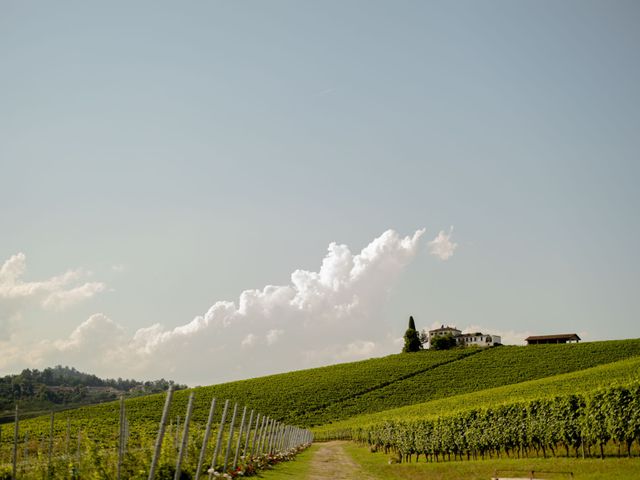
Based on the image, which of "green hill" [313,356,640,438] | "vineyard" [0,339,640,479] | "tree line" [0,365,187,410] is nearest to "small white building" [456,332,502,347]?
"vineyard" [0,339,640,479]

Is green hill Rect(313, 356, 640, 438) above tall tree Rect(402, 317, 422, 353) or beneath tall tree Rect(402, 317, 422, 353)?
beneath

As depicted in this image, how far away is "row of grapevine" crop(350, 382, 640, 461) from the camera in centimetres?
2706

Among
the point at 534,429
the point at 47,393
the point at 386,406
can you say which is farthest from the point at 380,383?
the point at 47,393

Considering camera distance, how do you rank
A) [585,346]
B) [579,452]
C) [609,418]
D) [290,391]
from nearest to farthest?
[609,418]
[579,452]
[290,391]
[585,346]

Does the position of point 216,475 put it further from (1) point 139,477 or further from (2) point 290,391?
(2) point 290,391

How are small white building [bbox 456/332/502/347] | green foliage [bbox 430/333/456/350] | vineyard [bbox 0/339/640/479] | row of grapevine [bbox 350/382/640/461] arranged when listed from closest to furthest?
row of grapevine [bbox 350/382/640/461] < vineyard [bbox 0/339/640/479] < green foliage [bbox 430/333/456/350] < small white building [bbox 456/332/502/347]

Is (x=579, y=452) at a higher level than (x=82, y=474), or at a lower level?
lower

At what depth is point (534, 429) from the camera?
3212 centimetres

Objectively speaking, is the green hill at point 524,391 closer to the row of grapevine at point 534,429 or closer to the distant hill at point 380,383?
the distant hill at point 380,383

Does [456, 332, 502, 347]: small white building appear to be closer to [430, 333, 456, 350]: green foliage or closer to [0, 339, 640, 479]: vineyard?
[430, 333, 456, 350]: green foliage

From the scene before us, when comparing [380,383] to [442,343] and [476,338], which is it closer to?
[442,343]

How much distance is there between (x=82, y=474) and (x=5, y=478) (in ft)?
5.67

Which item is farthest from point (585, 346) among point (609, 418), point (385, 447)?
point (609, 418)

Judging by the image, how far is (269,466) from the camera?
27844 millimetres
